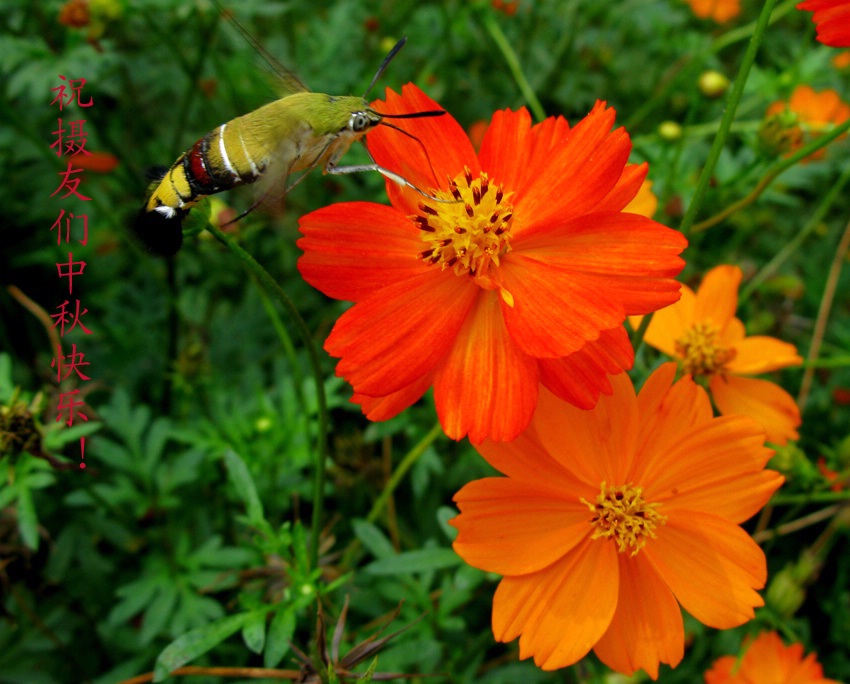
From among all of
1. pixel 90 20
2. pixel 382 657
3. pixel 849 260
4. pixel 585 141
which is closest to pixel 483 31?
pixel 90 20

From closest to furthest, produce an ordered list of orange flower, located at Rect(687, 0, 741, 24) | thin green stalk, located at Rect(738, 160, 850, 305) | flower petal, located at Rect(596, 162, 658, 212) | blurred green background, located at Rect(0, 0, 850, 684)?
flower petal, located at Rect(596, 162, 658, 212), blurred green background, located at Rect(0, 0, 850, 684), thin green stalk, located at Rect(738, 160, 850, 305), orange flower, located at Rect(687, 0, 741, 24)

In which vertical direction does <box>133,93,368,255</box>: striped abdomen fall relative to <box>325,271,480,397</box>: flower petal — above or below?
above

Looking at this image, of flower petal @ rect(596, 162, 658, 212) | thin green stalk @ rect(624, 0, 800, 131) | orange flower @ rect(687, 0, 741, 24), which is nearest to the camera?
flower petal @ rect(596, 162, 658, 212)

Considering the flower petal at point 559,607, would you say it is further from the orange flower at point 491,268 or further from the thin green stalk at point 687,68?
the thin green stalk at point 687,68

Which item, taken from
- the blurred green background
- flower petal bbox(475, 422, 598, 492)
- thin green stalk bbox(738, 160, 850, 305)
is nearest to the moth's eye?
the blurred green background

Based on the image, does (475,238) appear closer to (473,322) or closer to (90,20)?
(473,322)

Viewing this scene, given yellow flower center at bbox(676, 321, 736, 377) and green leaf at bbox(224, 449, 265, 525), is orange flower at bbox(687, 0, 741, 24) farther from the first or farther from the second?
green leaf at bbox(224, 449, 265, 525)

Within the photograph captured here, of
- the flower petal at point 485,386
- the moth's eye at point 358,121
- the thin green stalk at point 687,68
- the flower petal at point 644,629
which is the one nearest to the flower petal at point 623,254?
the flower petal at point 485,386
